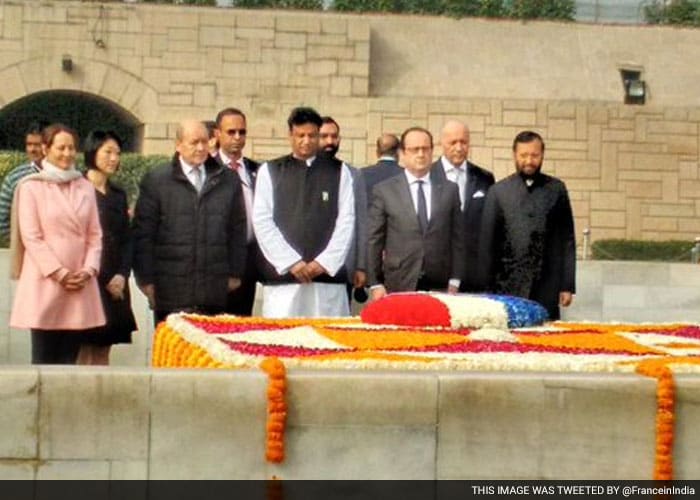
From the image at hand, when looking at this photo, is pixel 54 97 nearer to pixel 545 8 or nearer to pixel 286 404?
pixel 545 8

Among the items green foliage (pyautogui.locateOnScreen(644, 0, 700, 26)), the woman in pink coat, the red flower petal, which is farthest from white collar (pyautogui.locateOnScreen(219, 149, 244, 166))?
green foliage (pyautogui.locateOnScreen(644, 0, 700, 26))

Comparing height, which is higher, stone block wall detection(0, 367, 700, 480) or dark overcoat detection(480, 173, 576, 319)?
dark overcoat detection(480, 173, 576, 319)

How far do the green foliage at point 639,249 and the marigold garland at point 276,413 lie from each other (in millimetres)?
23558

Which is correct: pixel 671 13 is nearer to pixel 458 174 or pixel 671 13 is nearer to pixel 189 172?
pixel 458 174

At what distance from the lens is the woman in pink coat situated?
9055 millimetres

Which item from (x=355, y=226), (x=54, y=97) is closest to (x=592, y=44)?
(x=54, y=97)

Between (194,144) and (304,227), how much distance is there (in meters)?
0.70

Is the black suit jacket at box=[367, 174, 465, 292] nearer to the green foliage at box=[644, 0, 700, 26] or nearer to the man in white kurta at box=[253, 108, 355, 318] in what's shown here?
the man in white kurta at box=[253, 108, 355, 318]

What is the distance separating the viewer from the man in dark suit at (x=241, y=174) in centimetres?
1002

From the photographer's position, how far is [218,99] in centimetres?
3244

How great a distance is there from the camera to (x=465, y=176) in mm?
10438

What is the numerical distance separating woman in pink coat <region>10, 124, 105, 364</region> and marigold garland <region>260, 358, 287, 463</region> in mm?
3539

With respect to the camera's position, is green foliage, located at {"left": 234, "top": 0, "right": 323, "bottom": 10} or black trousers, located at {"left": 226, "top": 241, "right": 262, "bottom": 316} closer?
black trousers, located at {"left": 226, "top": 241, "right": 262, "bottom": 316}

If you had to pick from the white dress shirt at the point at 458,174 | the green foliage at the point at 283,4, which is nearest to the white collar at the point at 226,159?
the white dress shirt at the point at 458,174
